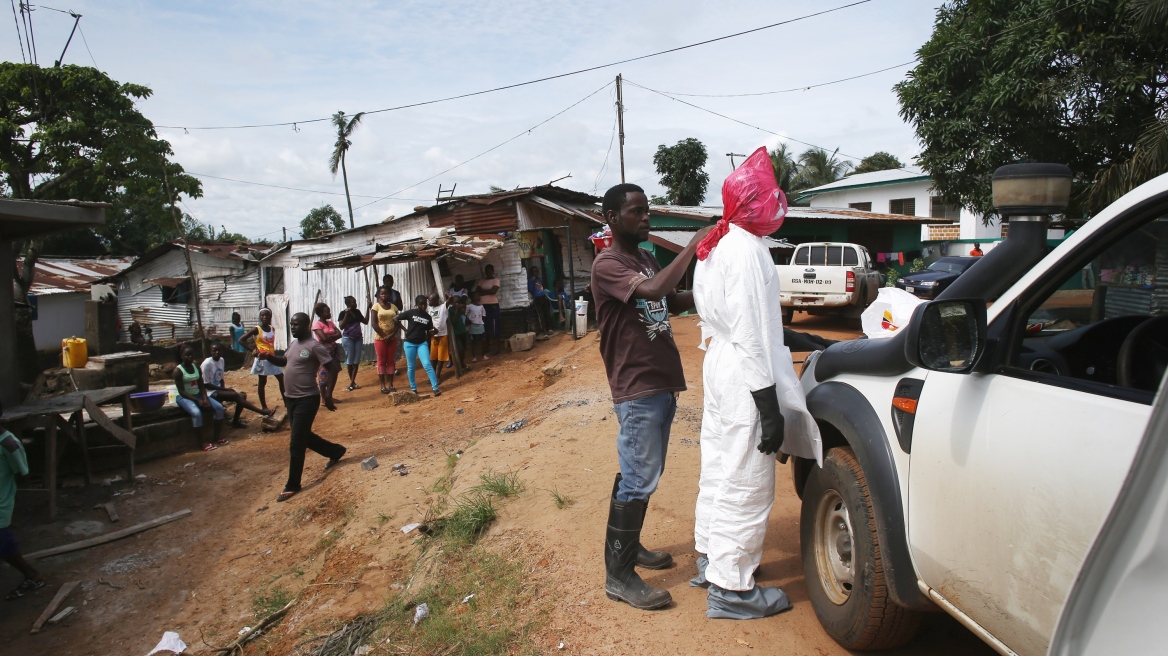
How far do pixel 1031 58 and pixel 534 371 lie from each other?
31.0ft

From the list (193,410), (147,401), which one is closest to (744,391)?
(193,410)

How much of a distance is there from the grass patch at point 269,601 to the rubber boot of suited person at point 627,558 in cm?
319

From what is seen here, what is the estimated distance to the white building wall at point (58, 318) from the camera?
870 inches

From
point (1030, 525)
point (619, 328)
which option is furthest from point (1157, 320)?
point (619, 328)

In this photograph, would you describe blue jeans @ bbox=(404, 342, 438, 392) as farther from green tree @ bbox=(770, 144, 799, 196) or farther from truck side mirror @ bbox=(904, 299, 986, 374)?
green tree @ bbox=(770, 144, 799, 196)

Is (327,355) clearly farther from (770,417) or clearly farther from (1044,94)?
(1044,94)

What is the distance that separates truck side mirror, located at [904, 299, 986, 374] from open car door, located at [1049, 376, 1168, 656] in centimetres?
95

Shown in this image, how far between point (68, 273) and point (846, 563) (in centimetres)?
2858

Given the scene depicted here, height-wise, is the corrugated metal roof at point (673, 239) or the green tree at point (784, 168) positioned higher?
the green tree at point (784, 168)

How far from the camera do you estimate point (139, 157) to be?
1594 cm

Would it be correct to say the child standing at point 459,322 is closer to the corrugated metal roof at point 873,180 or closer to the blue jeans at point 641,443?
the blue jeans at point 641,443

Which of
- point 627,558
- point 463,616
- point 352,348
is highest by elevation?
point 352,348

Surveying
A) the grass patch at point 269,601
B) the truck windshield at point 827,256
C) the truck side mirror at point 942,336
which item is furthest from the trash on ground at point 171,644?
the truck windshield at point 827,256

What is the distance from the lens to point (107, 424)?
8.01 meters
